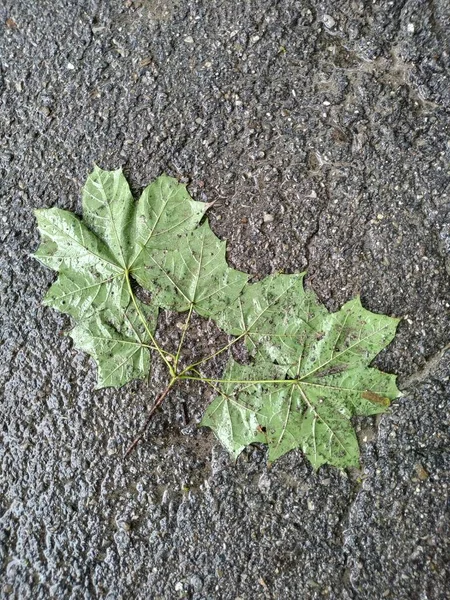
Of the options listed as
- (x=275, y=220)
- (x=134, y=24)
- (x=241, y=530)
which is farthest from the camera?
(x=134, y=24)

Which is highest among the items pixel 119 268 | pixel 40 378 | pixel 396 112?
pixel 396 112

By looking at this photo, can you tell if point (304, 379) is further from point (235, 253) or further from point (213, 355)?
point (235, 253)

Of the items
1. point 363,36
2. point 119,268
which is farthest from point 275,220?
point 363,36

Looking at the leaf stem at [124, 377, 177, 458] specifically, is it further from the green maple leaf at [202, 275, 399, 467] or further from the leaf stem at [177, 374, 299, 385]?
the green maple leaf at [202, 275, 399, 467]

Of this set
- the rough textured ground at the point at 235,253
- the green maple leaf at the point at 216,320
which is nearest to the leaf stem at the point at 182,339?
the green maple leaf at the point at 216,320

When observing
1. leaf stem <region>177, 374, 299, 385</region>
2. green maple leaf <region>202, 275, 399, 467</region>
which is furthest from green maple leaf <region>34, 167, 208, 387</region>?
green maple leaf <region>202, 275, 399, 467</region>

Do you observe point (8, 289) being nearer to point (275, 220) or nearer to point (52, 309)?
point (52, 309)

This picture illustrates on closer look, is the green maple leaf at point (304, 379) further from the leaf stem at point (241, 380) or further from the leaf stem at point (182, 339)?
the leaf stem at point (182, 339)
